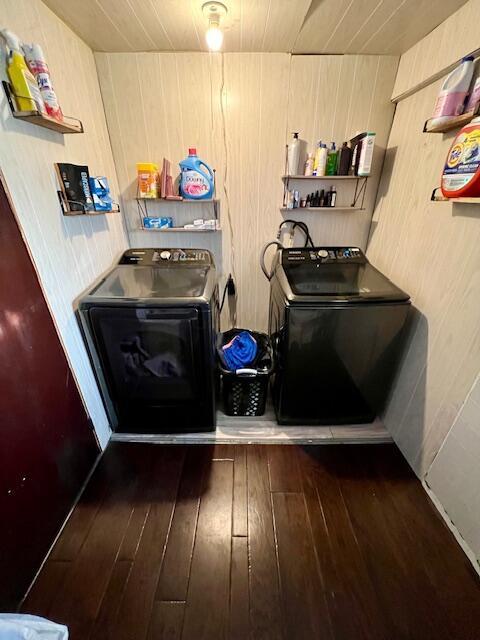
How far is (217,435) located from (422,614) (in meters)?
1.14

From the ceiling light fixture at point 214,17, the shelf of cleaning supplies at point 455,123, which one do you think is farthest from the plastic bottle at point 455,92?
the ceiling light fixture at point 214,17

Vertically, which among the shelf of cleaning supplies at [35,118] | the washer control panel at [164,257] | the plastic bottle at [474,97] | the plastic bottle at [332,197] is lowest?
the washer control panel at [164,257]

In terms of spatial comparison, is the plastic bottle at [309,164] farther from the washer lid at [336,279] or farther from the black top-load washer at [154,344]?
the black top-load washer at [154,344]

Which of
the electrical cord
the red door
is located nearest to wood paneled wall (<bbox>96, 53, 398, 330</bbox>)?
the electrical cord

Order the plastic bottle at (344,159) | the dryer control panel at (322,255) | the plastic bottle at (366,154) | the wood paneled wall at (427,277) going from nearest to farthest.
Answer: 1. the wood paneled wall at (427,277)
2. the plastic bottle at (366,154)
3. the plastic bottle at (344,159)
4. the dryer control panel at (322,255)

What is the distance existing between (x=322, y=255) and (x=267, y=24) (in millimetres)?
1239

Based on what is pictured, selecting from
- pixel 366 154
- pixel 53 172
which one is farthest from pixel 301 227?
pixel 53 172

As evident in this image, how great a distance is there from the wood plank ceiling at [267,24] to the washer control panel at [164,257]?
1133 millimetres

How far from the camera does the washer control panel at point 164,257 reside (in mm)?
1826

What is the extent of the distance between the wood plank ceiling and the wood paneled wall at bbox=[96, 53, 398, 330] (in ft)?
0.23

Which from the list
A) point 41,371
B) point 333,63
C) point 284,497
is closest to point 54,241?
point 41,371

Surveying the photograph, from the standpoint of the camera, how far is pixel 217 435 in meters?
1.68

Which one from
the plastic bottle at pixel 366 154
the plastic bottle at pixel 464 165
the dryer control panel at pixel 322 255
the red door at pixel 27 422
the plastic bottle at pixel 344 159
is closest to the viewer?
the red door at pixel 27 422

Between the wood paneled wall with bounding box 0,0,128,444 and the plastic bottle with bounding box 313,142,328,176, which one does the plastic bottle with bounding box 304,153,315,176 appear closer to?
the plastic bottle with bounding box 313,142,328,176
